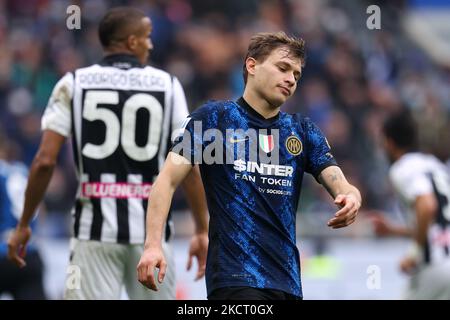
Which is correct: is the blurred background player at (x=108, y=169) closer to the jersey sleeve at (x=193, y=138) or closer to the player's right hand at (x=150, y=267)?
the jersey sleeve at (x=193, y=138)

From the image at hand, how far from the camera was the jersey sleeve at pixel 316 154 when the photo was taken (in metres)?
5.33

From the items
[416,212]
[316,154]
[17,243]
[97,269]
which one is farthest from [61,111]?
[416,212]

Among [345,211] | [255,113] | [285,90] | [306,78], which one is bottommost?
[345,211]

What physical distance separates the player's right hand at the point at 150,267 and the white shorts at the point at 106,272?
176cm

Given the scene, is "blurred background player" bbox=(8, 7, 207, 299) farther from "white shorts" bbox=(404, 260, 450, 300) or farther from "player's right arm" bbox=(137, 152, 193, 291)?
"white shorts" bbox=(404, 260, 450, 300)

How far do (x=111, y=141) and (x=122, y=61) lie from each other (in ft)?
1.73

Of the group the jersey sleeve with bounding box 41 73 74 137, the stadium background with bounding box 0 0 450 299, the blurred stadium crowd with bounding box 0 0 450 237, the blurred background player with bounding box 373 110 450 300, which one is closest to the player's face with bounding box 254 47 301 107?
the jersey sleeve with bounding box 41 73 74 137

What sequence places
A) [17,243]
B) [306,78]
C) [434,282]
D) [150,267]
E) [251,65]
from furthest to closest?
[306,78]
[434,282]
[17,243]
[251,65]
[150,267]

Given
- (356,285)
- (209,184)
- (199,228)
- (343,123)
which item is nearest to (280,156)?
(209,184)

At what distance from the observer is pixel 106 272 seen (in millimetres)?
6621

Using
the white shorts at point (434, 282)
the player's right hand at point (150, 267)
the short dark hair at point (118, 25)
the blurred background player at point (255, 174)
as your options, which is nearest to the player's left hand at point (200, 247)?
the short dark hair at point (118, 25)

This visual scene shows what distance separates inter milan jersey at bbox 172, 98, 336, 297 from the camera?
515 cm

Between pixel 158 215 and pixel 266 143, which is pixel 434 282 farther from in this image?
pixel 158 215

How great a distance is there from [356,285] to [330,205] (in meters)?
2.56
